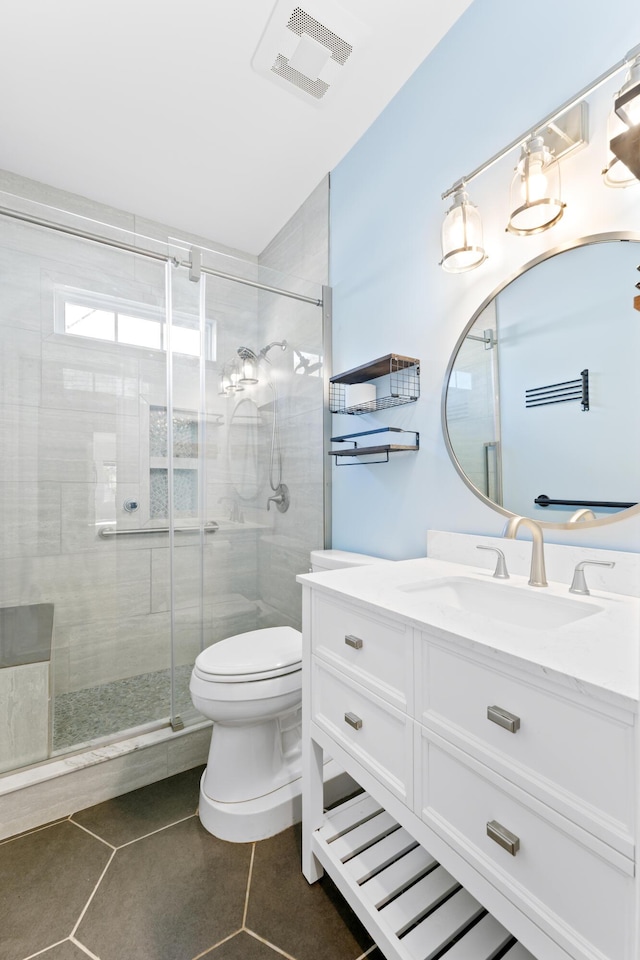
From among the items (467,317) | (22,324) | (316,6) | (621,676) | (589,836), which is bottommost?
(589,836)

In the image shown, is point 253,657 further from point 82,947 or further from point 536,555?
point 536,555

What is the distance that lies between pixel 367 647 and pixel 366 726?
0.60ft

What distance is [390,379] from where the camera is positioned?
1735 millimetres

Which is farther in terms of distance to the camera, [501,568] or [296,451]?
[296,451]

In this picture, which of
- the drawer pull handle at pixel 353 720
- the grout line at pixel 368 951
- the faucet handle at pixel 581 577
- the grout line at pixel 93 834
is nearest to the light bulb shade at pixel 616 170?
the faucet handle at pixel 581 577

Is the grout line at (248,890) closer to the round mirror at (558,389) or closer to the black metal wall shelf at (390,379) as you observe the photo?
the round mirror at (558,389)

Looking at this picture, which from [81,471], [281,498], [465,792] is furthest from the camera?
[281,498]

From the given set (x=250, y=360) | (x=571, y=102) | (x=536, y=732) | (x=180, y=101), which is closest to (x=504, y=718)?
(x=536, y=732)

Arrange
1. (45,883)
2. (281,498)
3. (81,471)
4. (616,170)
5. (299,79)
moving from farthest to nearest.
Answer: (281,498), (81,471), (299,79), (45,883), (616,170)

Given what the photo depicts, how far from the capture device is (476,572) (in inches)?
49.9

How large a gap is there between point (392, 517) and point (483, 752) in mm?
1077

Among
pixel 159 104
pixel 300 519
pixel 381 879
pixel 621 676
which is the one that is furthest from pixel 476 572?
pixel 159 104

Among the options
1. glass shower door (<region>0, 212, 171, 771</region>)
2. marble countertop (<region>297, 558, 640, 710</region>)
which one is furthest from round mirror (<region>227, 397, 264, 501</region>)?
marble countertop (<region>297, 558, 640, 710</region>)

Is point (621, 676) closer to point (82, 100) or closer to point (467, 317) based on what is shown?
point (467, 317)
